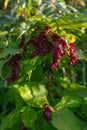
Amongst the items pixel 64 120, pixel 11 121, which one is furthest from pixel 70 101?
pixel 11 121

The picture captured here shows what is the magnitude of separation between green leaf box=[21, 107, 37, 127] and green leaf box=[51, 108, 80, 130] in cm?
8

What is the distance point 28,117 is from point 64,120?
13 cm

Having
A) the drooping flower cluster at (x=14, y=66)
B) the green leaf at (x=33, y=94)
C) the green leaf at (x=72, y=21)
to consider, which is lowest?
the green leaf at (x=33, y=94)

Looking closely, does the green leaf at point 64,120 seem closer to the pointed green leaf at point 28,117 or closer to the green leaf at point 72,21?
the pointed green leaf at point 28,117

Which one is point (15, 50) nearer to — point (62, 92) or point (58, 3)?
point (62, 92)

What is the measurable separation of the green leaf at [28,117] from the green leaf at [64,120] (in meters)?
0.08

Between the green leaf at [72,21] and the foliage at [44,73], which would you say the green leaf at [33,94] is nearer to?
the foliage at [44,73]

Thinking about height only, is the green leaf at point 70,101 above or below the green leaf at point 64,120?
above

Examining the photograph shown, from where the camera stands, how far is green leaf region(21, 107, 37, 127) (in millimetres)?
1427

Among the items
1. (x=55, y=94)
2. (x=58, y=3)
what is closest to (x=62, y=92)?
(x=55, y=94)

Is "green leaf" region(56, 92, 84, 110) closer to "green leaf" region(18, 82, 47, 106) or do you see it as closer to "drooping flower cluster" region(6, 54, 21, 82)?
"green leaf" region(18, 82, 47, 106)

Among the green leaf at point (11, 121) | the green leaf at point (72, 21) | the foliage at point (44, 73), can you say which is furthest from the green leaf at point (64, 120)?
the green leaf at point (72, 21)

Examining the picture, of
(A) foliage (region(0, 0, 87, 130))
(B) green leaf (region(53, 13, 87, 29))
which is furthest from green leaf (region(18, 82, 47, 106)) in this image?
(B) green leaf (region(53, 13, 87, 29))

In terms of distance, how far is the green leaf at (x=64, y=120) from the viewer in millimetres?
1394
